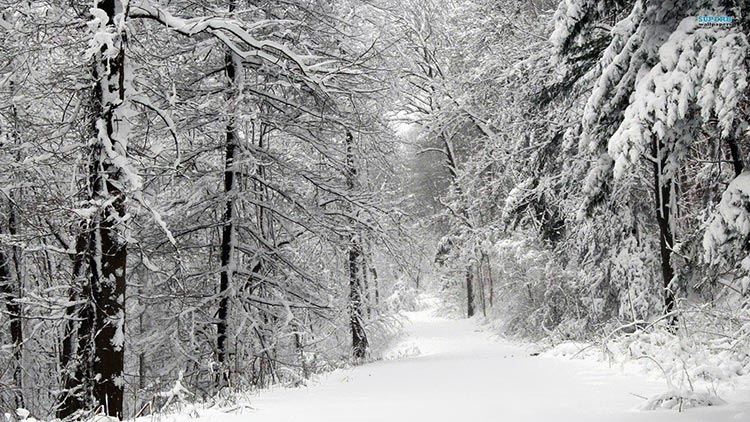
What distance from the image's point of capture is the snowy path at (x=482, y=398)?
3.31 meters

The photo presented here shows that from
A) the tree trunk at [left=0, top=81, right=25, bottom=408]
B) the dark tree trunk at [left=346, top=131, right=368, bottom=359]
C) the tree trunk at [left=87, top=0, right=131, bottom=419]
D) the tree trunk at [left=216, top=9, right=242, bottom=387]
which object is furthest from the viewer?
the dark tree trunk at [left=346, top=131, right=368, bottom=359]

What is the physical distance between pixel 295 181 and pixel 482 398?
17.8ft

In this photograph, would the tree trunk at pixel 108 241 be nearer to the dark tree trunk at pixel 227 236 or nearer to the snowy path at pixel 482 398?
the snowy path at pixel 482 398

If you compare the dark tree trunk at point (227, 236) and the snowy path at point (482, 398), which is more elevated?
the dark tree trunk at point (227, 236)

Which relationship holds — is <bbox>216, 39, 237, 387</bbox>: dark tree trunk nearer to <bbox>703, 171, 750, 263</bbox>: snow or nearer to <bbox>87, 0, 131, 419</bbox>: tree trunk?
<bbox>87, 0, 131, 419</bbox>: tree trunk

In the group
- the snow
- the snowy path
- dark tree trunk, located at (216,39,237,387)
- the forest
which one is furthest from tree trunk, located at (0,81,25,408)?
the snow

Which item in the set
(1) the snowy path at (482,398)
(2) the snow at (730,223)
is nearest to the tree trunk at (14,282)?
(1) the snowy path at (482,398)

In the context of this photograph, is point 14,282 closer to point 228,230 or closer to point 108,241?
point 228,230

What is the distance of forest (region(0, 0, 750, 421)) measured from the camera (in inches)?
150

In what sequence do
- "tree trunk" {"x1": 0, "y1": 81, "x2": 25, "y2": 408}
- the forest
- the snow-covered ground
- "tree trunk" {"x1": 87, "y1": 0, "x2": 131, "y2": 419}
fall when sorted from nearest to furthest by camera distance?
1. the snow-covered ground
2. the forest
3. "tree trunk" {"x1": 87, "y1": 0, "x2": 131, "y2": 419}
4. "tree trunk" {"x1": 0, "y1": 81, "x2": 25, "y2": 408}

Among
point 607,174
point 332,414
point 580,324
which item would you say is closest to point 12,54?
point 332,414

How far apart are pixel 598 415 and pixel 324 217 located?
5.87m

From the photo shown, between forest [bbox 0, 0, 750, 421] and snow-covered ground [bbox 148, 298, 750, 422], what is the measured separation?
340 millimetres

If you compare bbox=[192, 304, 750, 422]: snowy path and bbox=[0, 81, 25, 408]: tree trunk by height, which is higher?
bbox=[0, 81, 25, 408]: tree trunk
